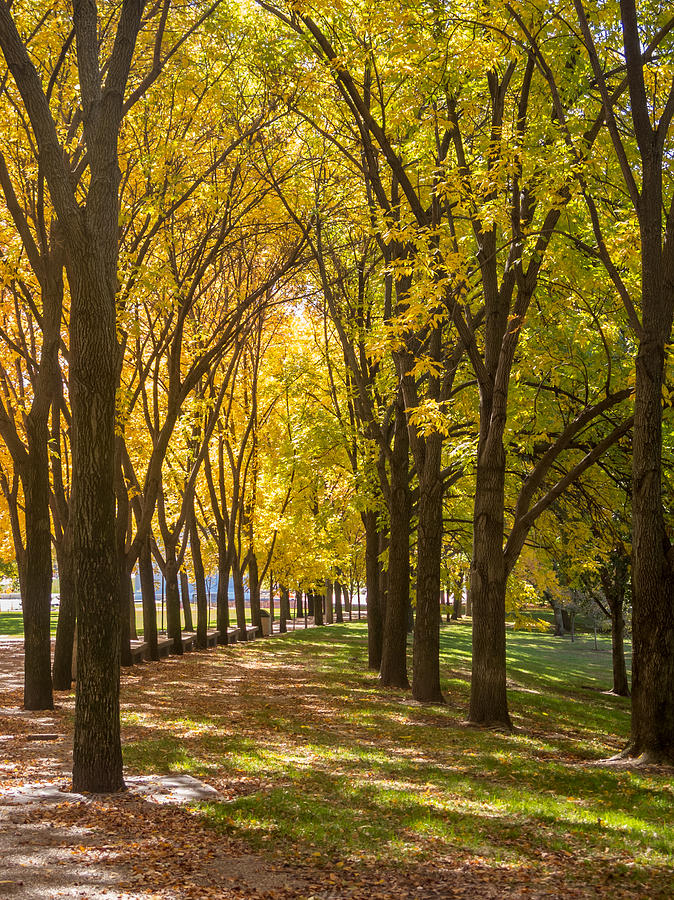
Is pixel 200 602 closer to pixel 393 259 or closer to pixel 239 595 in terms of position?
pixel 239 595

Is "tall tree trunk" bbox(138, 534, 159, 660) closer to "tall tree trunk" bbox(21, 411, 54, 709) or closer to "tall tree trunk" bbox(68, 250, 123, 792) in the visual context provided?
"tall tree trunk" bbox(21, 411, 54, 709)

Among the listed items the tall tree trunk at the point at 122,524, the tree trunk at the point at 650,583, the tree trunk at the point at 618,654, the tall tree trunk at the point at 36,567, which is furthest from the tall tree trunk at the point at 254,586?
the tree trunk at the point at 650,583

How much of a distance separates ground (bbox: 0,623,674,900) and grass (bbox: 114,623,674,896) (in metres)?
0.03

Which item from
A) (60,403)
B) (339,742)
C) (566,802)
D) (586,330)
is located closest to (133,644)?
(60,403)

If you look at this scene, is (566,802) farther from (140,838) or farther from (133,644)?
(133,644)

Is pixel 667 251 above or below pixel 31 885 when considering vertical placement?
above

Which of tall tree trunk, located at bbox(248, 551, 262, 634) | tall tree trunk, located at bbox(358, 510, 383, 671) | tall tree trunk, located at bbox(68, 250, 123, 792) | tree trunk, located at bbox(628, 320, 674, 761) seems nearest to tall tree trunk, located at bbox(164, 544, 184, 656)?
tall tree trunk, located at bbox(358, 510, 383, 671)

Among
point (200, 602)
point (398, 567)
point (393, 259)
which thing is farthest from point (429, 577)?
point (200, 602)

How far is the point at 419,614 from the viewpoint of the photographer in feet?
47.1

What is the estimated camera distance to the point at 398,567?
16.2 meters

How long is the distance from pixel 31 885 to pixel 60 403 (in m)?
11.3

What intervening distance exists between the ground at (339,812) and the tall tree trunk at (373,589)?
6.36 meters

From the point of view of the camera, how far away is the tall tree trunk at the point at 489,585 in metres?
12.0

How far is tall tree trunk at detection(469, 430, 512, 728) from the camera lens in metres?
12.0
